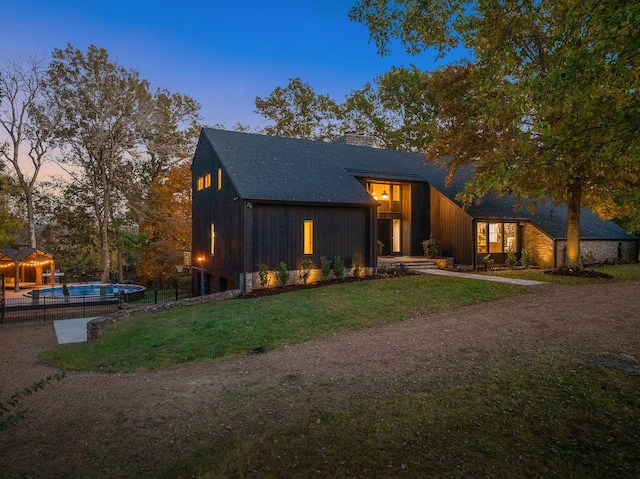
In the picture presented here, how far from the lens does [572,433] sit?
4125 millimetres

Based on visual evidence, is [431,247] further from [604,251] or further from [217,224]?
[217,224]

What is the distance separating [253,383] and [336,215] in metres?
11.1

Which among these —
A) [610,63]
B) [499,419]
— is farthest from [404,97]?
[499,419]

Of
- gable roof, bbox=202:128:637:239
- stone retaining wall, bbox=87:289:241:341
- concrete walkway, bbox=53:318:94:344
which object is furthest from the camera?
gable roof, bbox=202:128:637:239

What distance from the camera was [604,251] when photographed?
21594 mm

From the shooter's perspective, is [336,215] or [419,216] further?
[419,216]

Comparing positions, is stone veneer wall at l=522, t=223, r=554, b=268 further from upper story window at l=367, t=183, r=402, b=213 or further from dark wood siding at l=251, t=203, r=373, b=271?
dark wood siding at l=251, t=203, r=373, b=271

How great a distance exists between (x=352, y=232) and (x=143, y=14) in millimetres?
19127

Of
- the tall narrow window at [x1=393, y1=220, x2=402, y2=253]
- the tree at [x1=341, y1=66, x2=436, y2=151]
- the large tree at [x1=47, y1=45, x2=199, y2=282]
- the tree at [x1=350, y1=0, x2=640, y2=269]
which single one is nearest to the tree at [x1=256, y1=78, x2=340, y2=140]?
the tree at [x1=341, y1=66, x2=436, y2=151]

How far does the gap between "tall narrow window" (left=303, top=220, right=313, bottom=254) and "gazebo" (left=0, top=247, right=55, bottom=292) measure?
695 inches

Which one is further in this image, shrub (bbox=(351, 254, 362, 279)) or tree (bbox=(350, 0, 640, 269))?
shrub (bbox=(351, 254, 362, 279))

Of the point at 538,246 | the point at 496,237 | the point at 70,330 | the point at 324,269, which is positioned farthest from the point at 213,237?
the point at 538,246

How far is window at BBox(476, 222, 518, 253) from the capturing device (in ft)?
62.6

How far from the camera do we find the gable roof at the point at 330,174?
1594cm
